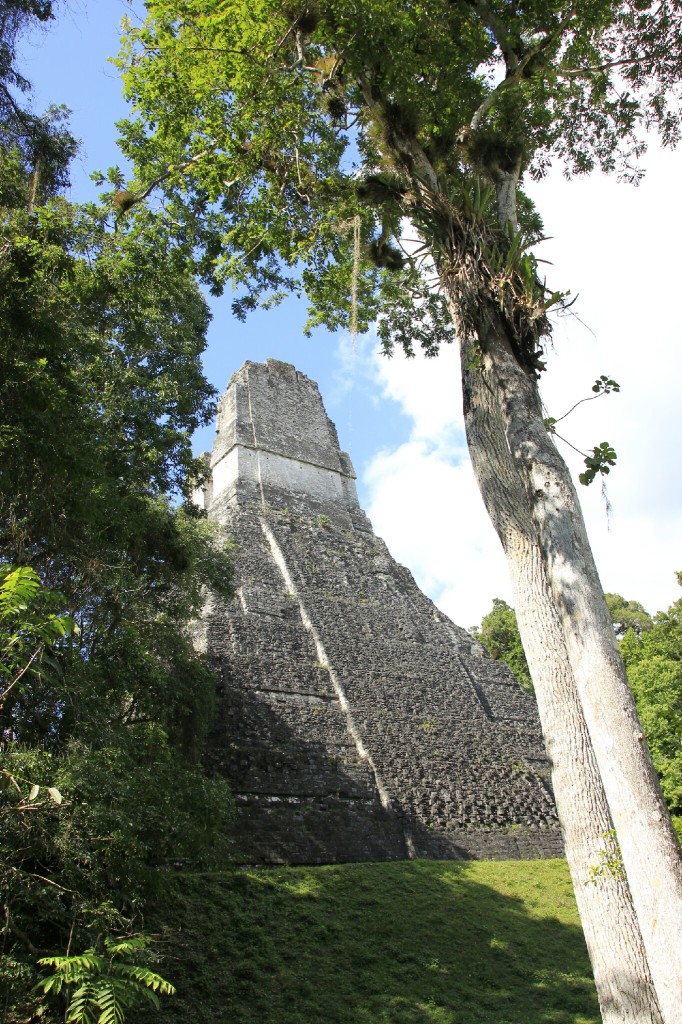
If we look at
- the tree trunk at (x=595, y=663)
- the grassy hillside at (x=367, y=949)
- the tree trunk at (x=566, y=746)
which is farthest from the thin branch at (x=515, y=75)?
the grassy hillside at (x=367, y=949)

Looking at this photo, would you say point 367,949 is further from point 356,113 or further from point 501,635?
point 501,635

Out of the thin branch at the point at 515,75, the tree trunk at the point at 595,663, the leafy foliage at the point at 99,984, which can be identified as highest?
the thin branch at the point at 515,75

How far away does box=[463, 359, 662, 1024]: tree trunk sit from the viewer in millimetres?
3162

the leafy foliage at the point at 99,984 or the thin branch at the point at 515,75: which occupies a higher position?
the thin branch at the point at 515,75

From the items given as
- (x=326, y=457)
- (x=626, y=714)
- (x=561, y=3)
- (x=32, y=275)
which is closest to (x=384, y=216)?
(x=561, y=3)

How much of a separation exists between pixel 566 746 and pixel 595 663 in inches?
23.9

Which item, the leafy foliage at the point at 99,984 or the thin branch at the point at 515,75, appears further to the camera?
the thin branch at the point at 515,75

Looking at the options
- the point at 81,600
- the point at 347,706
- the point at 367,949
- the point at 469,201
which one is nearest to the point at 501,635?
the point at 347,706

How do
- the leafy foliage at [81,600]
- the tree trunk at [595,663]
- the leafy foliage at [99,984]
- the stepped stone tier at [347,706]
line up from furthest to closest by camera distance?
the stepped stone tier at [347,706]
the leafy foliage at [81,600]
the leafy foliage at [99,984]
the tree trunk at [595,663]

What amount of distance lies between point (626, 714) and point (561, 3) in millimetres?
5004

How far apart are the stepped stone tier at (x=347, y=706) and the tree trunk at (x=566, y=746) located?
5761 millimetres

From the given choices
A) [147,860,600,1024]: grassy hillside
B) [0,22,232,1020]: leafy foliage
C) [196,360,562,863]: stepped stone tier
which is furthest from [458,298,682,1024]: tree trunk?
[196,360,562,863]: stepped stone tier

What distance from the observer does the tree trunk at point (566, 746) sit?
10.4 feet

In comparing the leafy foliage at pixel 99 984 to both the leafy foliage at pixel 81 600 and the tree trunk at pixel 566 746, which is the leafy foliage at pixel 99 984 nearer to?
the leafy foliage at pixel 81 600
